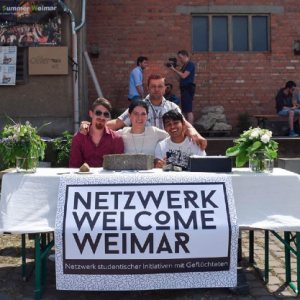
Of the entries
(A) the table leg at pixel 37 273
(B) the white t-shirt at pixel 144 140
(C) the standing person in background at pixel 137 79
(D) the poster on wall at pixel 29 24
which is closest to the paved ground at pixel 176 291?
(A) the table leg at pixel 37 273

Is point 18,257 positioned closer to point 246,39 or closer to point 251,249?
point 251,249

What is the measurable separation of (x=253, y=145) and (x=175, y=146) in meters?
0.98

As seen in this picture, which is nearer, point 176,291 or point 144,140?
point 176,291

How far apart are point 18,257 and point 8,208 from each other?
1472mm

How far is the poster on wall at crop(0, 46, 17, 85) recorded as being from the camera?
9.79 meters

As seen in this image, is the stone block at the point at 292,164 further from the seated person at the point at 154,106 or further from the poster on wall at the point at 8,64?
the poster on wall at the point at 8,64

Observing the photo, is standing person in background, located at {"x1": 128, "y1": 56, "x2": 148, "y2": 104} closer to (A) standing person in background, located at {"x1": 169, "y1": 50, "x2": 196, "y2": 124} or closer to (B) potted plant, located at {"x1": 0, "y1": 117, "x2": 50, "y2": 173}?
(A) standing person in background, located at {"x1": 169, "y1": 50, "x2": 196, "y2": 124}

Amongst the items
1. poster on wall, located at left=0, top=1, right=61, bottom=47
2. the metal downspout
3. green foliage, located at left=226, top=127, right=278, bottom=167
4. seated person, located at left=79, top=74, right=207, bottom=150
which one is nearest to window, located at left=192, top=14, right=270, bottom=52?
the metal downspout

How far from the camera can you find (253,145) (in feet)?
13.4

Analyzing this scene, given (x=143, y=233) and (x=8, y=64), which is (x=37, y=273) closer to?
(x=143, y=233)

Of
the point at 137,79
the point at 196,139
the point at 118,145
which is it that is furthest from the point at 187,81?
the point at 196,139

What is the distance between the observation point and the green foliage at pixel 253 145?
4102 millimetres

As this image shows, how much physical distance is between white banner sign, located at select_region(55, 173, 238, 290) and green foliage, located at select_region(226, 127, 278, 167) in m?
0.58

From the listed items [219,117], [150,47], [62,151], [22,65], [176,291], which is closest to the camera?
[176,291]
